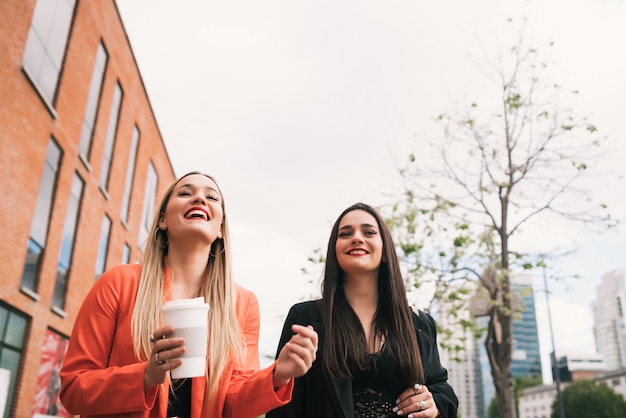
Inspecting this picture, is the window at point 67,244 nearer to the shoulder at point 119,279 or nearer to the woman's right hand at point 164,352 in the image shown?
the shoulder at point 119,279

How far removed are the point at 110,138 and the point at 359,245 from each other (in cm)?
1714

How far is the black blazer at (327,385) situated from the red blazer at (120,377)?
52 cm

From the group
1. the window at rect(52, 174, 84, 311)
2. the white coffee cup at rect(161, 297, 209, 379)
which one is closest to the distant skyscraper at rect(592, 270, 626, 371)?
the window at rect(52, 174, 84, 311)

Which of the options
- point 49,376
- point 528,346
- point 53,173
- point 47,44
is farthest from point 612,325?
point 47,44

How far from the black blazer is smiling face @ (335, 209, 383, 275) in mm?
344

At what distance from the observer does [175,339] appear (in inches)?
67.2

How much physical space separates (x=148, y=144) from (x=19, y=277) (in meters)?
12.4

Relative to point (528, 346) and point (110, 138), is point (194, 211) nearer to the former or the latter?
point (110, 138)

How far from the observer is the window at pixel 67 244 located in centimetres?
1425

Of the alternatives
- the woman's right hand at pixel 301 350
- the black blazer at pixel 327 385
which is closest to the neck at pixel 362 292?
the black blazer at pixel 327 385

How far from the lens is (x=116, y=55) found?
18.4 m

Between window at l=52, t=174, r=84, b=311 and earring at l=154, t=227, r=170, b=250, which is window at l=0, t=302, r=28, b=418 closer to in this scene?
window at l=52, t=174, r=84, b=311

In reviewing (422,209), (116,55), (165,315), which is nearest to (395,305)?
(165,315)

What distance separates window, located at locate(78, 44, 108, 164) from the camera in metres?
15.7
